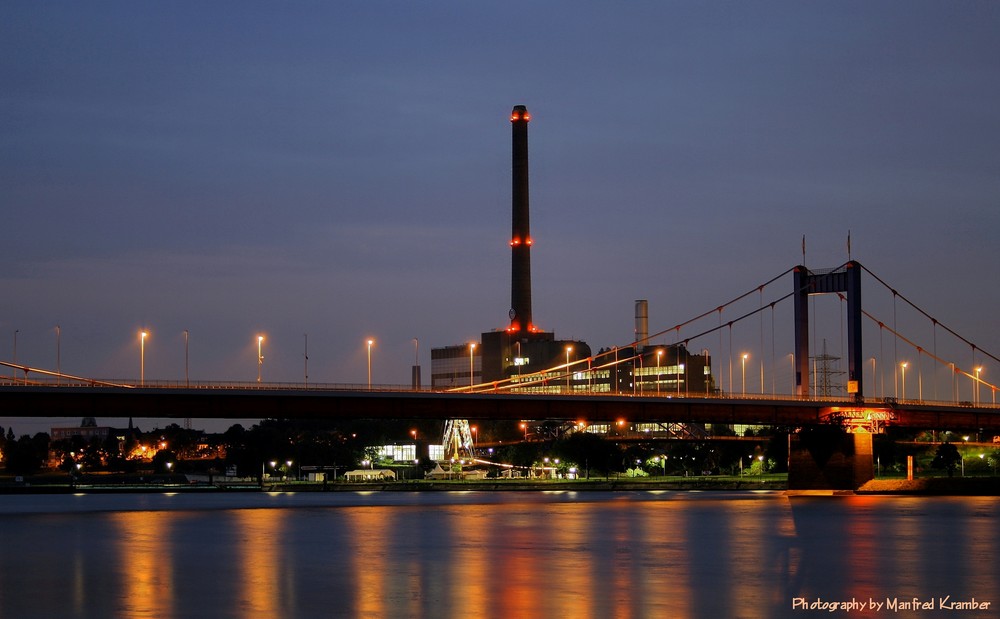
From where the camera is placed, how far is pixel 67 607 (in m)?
35.0

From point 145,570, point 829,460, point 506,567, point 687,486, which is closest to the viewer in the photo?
point 506,567

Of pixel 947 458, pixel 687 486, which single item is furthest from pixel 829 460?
pixel 947 458

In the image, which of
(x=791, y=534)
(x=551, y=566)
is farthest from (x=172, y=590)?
(x=791, y=534)

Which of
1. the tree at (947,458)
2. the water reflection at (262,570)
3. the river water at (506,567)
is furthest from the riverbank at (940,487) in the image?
the water reflection at (262,570)

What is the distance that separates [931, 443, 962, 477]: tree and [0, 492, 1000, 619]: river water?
8884 centimetres

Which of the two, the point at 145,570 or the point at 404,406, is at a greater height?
the point at 404,406

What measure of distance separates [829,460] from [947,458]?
4299 cm

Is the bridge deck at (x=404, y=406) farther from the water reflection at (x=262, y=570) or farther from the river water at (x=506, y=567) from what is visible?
the water reflection at (x=262, y=570)

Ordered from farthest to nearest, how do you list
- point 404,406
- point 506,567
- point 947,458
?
1. point 947,458
2. point 404,406
3. point 506,567

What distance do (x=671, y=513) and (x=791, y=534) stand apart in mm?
26000

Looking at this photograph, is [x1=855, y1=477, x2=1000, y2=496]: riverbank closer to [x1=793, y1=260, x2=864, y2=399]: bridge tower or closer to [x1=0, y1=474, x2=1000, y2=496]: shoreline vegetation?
[x1=0, y1=474, x2=1000, y2=496]: shoreline vegetation

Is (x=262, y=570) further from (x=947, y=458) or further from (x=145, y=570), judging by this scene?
(x=947, y=458)

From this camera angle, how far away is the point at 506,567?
45781 mm

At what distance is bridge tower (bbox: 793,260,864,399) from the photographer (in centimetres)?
14012
